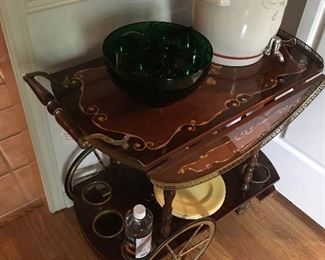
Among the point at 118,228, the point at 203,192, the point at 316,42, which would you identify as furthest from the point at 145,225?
the point at 316,42

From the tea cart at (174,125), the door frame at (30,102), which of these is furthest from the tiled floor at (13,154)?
the tea cart at (174,125)

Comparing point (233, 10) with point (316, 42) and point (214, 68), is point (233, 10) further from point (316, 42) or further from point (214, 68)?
point (316, 42)

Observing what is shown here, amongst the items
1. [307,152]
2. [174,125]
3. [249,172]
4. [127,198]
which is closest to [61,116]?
[174,125]

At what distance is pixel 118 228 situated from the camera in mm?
1271

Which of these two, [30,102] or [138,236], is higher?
[30,102]

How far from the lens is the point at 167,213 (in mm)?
1124

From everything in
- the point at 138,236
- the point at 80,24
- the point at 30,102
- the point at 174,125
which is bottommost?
the point at 138,236

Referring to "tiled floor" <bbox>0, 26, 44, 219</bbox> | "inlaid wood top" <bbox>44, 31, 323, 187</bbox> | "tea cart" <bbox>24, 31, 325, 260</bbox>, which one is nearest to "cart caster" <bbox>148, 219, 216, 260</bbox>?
"tea cart" <bbox>24, 31, 325, 260</bbox>

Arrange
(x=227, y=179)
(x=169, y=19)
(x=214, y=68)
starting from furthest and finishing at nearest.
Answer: (x=227, y=179), (x=169, y=19), (x=214, y=68)

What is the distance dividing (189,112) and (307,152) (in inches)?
26.7

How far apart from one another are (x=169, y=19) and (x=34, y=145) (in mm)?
585

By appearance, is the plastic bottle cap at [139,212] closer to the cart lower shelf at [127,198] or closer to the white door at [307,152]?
the cart lower shelf at [127,198]

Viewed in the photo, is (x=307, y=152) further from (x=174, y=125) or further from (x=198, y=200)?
(x=174, y=125)

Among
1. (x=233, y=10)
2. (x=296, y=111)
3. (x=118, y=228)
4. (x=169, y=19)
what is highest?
(x=233, y=10)
